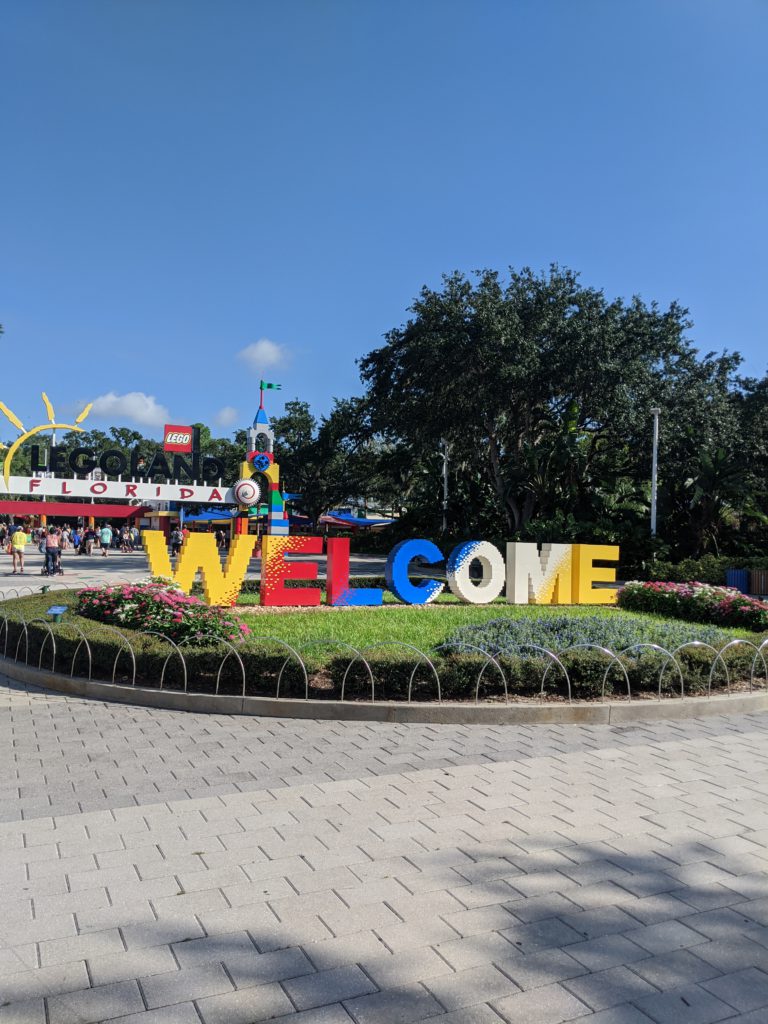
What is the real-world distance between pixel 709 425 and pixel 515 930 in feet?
96.7

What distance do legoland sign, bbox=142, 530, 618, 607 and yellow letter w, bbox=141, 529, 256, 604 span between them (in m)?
0.02

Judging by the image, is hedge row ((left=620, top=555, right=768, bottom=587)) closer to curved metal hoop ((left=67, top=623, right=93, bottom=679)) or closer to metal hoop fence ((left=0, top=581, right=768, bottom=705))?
metal hoop fence ((left=0, top=581, right=768, bottom=705))

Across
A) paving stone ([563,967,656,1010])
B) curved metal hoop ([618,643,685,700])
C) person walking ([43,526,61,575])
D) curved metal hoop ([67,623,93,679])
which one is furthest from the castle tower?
paving stone ([563,967,656,1010])

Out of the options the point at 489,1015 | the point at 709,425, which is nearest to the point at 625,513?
the point at 709,425

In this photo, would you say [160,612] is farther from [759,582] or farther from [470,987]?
[759,582]

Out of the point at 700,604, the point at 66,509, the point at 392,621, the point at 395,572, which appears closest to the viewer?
→ the point at 392,621

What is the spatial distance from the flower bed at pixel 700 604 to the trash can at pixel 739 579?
29.8 feet

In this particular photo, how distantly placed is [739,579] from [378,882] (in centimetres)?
2286

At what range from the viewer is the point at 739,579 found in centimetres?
2408

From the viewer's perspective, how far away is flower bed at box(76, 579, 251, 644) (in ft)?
31.4

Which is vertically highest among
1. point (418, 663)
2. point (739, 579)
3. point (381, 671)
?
point (739, 579)

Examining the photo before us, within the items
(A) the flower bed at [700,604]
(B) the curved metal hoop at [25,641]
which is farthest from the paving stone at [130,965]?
(A) the flower bed at [700,604]

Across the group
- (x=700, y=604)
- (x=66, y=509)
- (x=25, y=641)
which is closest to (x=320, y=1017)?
(x=25, y=641)

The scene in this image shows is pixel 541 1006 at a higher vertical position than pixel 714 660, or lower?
lower
